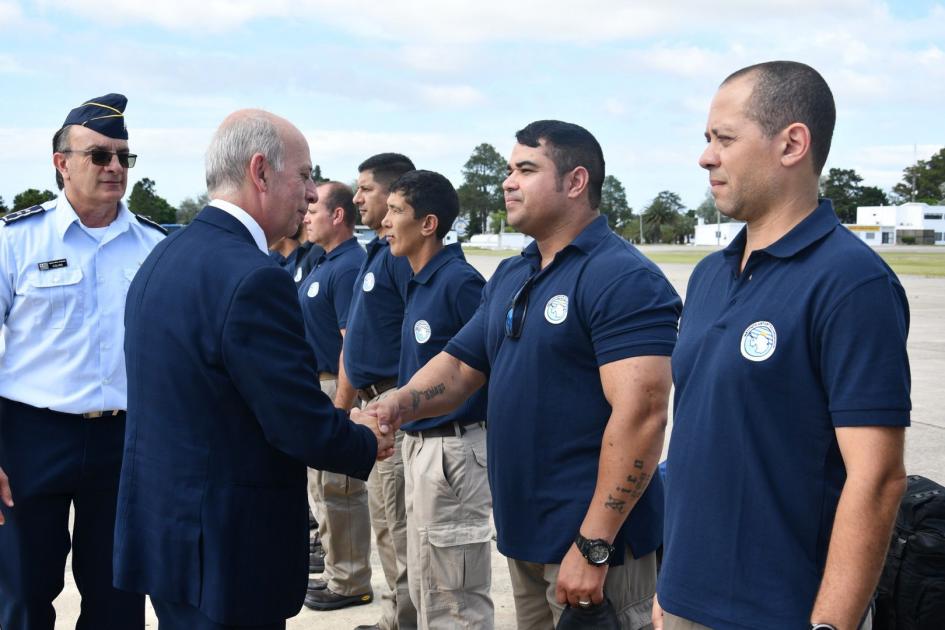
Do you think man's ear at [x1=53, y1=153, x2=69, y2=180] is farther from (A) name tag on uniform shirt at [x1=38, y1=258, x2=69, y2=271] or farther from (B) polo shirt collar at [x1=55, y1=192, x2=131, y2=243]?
(A) name tag on uniform shirt at [x1=38, y1=258, x2=69, y2=271]

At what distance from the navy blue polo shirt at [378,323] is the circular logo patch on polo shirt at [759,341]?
2.99 m

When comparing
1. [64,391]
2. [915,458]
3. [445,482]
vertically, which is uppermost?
[64,391]

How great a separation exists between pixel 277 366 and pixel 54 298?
69.3 inches

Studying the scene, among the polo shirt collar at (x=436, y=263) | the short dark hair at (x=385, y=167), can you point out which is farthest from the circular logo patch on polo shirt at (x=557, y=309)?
the short dark hair at (x=385, y=167)

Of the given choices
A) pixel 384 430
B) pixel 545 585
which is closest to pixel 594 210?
pixel 384 430

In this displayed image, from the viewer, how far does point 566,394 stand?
3.05 m

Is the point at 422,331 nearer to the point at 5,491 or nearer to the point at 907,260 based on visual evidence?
the point at 5,491

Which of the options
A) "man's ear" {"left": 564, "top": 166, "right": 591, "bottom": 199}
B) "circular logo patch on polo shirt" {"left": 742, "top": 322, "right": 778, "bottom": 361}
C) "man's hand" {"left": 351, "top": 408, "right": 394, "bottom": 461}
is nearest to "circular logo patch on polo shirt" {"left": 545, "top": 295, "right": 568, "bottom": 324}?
"man's ear" {"left": 564, "top": 166, "right": 591, "bottom": 199}

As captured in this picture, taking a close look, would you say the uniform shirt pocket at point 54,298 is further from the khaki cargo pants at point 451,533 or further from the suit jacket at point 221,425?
the khaki cargo pants at point 451,533

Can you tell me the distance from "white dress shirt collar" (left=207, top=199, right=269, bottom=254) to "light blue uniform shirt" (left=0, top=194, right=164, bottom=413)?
1354 millimetres

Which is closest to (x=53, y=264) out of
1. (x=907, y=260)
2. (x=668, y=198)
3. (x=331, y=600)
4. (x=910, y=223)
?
(x=331, y=600)

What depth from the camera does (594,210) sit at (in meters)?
3.45

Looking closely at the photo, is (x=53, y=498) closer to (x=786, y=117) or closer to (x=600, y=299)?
(x=600, y=299)

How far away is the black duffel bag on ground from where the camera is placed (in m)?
3.69
